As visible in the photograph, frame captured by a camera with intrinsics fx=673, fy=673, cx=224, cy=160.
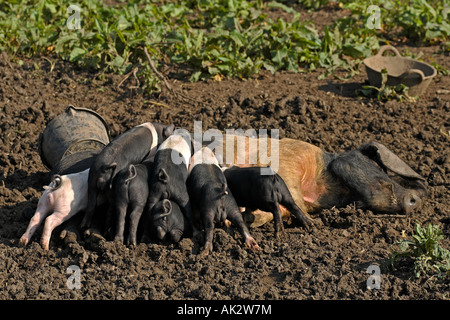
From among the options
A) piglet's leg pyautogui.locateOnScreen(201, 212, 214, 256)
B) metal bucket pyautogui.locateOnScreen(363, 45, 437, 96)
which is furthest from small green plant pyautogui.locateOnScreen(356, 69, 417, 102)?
piglet's leg pyautogui.locateOnScreen(201, 212, 214, 256)

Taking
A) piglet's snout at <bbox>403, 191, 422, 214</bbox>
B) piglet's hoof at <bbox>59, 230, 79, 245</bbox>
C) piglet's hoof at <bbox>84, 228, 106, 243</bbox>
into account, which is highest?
piglet's hoof at <bbox>84, 228, 106, 243</bbox>

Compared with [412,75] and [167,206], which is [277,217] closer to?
[167,206]

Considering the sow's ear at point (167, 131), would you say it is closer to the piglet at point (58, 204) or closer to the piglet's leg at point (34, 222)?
the piglet at point (58, 204)

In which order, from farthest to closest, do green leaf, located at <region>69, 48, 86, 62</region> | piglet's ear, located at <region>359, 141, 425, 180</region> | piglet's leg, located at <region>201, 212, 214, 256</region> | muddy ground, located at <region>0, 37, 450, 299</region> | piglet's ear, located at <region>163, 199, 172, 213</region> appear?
green leaf, located at <region>69, 48, 86, 62</region>
piglet's ear, located at <region>359, 141, 425, 180</region>
piglet's leg, located at <region>201, 212, 214, 256</region>
piglet's ear, located at <region>163, 199, 172, 213</region>
muddy ground, located at <region>0, 37, 450, 299</region>

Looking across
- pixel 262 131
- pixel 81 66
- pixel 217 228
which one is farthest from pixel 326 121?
pixel 81 66

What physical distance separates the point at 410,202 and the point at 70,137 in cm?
317

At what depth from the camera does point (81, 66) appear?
888 cm

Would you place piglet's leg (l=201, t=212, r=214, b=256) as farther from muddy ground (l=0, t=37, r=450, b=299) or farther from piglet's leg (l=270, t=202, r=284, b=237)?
piglet's leg (l=270, t=202, r=284, b=237)

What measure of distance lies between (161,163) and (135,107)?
2.90 metres

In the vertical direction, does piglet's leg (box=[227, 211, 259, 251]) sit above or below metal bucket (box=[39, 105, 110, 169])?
below

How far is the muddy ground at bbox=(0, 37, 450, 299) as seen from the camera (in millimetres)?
4672

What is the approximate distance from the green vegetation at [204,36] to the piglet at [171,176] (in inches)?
113

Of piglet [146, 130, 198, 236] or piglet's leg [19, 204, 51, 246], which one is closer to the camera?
A: piglet [146, 130, 198, 236]

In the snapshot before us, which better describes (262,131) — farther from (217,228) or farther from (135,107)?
(217,228)
